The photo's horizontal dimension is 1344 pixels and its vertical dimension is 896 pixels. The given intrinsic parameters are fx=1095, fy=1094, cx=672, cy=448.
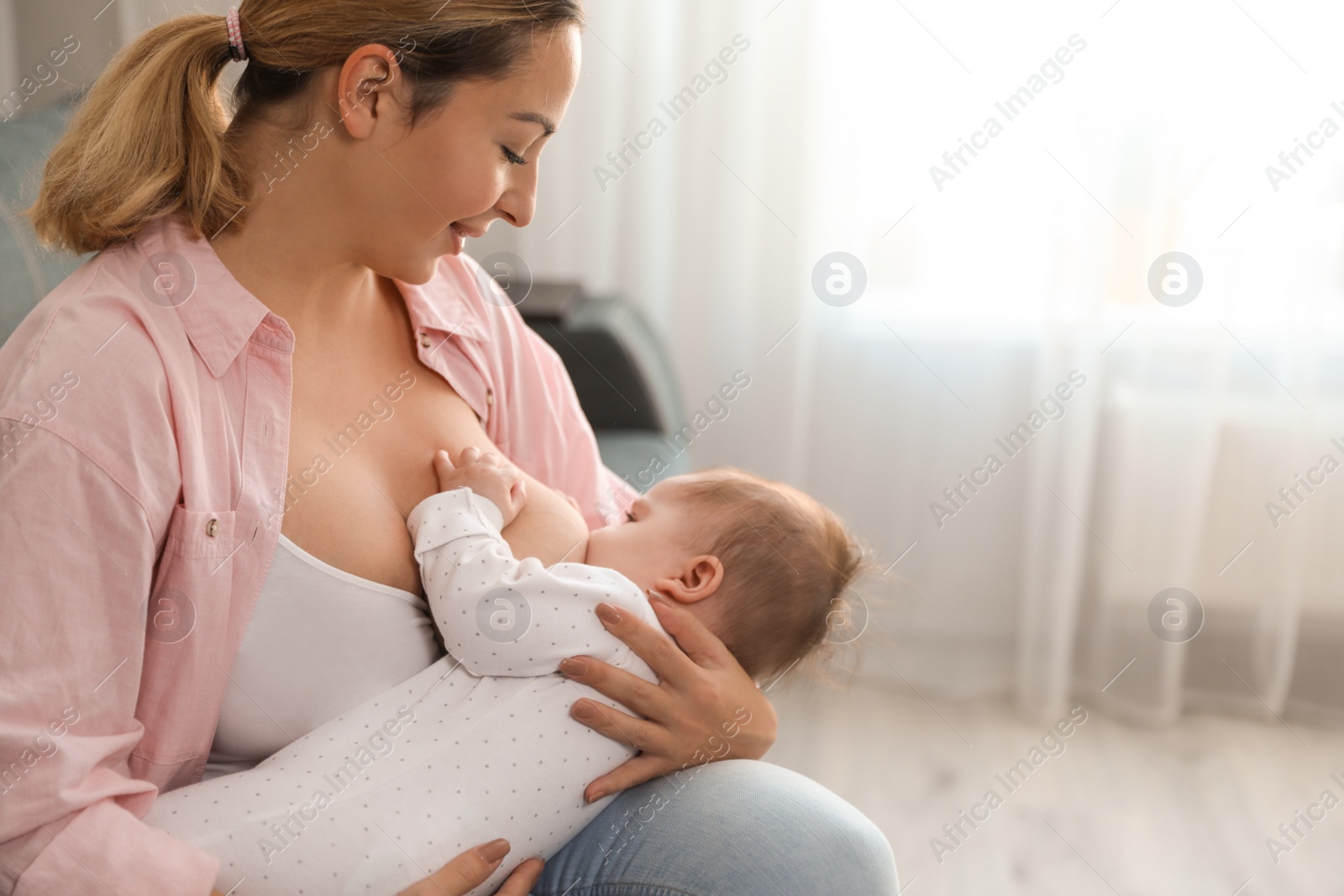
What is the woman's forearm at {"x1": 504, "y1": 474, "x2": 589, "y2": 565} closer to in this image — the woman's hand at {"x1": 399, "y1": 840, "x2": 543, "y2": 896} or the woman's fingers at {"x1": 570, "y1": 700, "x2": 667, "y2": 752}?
the woman's fingers at {"x1": 570, "y1": 700, "x2": 667, "y2": 752}

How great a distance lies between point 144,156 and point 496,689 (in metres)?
0.64

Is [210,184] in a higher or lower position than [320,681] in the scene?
higher

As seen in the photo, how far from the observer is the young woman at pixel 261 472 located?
3.05 ft

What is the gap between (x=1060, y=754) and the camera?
2.46 meters

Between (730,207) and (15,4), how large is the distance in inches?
69.0

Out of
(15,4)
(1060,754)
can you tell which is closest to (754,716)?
(1060,754)

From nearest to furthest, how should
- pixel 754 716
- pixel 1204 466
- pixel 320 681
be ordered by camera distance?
pixel 320 681
pixel 754 716
pixel 1204 466

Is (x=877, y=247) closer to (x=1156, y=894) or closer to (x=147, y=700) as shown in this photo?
(x=1156, y=894)

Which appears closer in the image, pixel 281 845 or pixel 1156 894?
pixel 281 845
